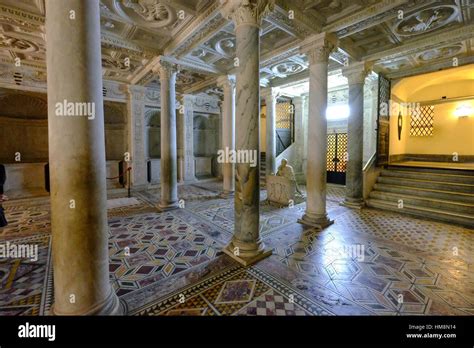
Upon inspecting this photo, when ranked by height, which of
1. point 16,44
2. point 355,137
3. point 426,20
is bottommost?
point 355,137

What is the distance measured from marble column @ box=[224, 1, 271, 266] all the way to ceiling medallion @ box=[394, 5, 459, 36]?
4113mm

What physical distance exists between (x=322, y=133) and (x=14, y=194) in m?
11.3

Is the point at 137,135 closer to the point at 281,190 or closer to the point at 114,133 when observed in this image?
the point at 114,133

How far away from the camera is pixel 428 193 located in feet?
23.2

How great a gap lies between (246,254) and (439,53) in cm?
844

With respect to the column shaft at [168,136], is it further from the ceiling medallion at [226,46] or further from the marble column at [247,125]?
the marble column at [247,125]

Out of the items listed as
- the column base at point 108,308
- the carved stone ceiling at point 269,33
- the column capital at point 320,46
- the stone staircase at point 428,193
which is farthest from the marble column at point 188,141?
the column base at point 108,308

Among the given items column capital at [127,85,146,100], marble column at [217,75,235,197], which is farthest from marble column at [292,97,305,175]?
column capital at [127,85,146,100]

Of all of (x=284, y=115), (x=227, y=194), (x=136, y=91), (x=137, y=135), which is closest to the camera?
(x=227, y=194)

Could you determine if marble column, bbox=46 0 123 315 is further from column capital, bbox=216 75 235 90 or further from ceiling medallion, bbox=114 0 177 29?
column capital, bbox=216 75 235 90

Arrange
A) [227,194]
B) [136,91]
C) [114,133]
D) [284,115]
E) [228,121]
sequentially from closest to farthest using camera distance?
[227,194], [228,121], [136,91], [114,133], [284,115]

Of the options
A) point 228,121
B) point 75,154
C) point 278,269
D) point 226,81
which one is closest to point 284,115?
point 228,121

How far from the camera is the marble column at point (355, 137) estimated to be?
25.0 ft

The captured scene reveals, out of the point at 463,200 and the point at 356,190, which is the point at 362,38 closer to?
the point at 356,190
